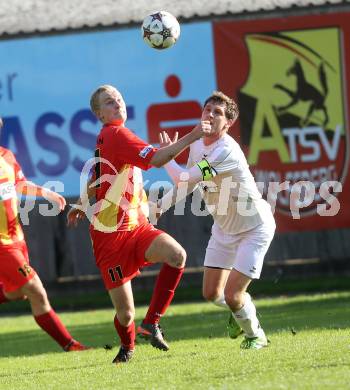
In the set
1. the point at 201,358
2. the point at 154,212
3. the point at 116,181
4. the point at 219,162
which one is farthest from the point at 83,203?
the point at 201,358

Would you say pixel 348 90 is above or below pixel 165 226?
above

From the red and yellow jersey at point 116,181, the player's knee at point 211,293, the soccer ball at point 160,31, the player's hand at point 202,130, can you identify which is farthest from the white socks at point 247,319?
the soccer ball at point 160,31

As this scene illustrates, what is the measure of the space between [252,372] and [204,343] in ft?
9.67

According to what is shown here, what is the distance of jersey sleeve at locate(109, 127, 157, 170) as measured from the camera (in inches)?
371

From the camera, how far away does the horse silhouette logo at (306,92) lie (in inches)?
701

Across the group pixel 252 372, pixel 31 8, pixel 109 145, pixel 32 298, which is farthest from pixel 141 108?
pixel 252 372

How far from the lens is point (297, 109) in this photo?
17.8 metres

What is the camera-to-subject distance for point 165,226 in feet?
59.7

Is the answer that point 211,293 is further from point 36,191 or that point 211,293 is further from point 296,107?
point 296,107

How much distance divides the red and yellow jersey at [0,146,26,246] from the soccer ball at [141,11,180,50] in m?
1.76

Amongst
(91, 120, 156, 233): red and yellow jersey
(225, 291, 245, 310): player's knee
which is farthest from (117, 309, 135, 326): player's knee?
(225, 291, 245, 310): player's knee

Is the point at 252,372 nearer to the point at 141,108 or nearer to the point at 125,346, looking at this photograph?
the point at 125,346

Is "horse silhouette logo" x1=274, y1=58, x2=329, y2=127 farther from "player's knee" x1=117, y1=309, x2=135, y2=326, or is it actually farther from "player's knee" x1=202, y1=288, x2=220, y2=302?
"player's knee" x1=117, y1=309, x2=135, y2=326

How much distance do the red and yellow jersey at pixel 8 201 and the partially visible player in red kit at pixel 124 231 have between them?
1549mm
